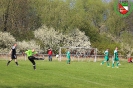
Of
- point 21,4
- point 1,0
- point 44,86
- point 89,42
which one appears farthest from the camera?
point 89,42

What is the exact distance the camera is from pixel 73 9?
237ft

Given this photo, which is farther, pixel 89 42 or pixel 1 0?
pixel 89 42

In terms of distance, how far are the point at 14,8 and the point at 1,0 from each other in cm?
374

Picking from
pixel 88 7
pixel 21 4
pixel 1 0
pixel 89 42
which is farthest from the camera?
pixel 88 7

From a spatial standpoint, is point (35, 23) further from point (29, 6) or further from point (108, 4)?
point (108, 4)

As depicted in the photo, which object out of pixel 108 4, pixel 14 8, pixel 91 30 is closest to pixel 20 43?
pixel 14 8

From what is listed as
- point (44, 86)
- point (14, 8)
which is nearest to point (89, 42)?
point (14, 8)

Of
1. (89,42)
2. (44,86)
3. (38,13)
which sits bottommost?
(44,86)

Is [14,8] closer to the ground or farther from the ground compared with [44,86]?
farther from the ground

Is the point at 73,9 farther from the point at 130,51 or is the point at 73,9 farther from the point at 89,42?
the point at 130,51

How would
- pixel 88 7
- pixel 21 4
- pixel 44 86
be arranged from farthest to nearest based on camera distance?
pixel 88 7
pixel 21 4
pixel 44 86

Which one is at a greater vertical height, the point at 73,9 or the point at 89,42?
the point at 73,9

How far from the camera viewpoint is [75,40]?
71250 mm

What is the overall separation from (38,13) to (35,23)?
7.92 feet
